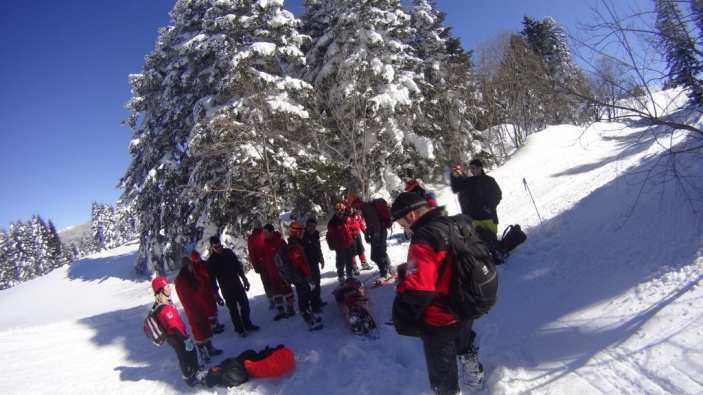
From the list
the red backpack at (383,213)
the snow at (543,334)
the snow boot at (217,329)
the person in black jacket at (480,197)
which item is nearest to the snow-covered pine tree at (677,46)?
the snow at (543,334)

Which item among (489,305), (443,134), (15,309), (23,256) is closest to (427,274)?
(489,305)

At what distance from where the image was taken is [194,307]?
5.88 metres

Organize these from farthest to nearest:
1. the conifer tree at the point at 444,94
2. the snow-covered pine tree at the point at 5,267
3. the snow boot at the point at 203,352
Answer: the snow-covered pine tree at the point at 5,267 < the conifer tree at the point at 444,94 < the snow boot at the point at 203,352

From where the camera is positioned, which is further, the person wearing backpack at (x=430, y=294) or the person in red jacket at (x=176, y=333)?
the person in red jacket at (x=176, y=333)

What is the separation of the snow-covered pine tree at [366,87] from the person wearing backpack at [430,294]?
13.5m

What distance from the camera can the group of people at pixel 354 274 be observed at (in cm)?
270

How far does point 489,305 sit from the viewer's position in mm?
2666

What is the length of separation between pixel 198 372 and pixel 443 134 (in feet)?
67.0

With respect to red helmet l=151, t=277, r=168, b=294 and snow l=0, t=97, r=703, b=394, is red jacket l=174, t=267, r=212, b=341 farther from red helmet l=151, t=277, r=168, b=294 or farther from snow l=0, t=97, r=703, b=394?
red helmet l=151, t=277, r=168, b=294

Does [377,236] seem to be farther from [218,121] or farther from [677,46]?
[218,121]

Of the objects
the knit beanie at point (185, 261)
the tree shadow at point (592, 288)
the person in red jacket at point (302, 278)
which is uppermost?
the knit beanie at point (185, 261)

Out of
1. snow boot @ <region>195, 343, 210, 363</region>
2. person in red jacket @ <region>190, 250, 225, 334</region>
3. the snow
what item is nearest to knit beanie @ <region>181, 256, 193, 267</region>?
person in red jacket @ <region>190, 250, 225, 334</region>

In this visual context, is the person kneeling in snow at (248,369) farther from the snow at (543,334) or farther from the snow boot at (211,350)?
the snow boot at (211,350)

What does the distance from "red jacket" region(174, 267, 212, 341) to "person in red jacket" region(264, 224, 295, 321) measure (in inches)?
55.6
